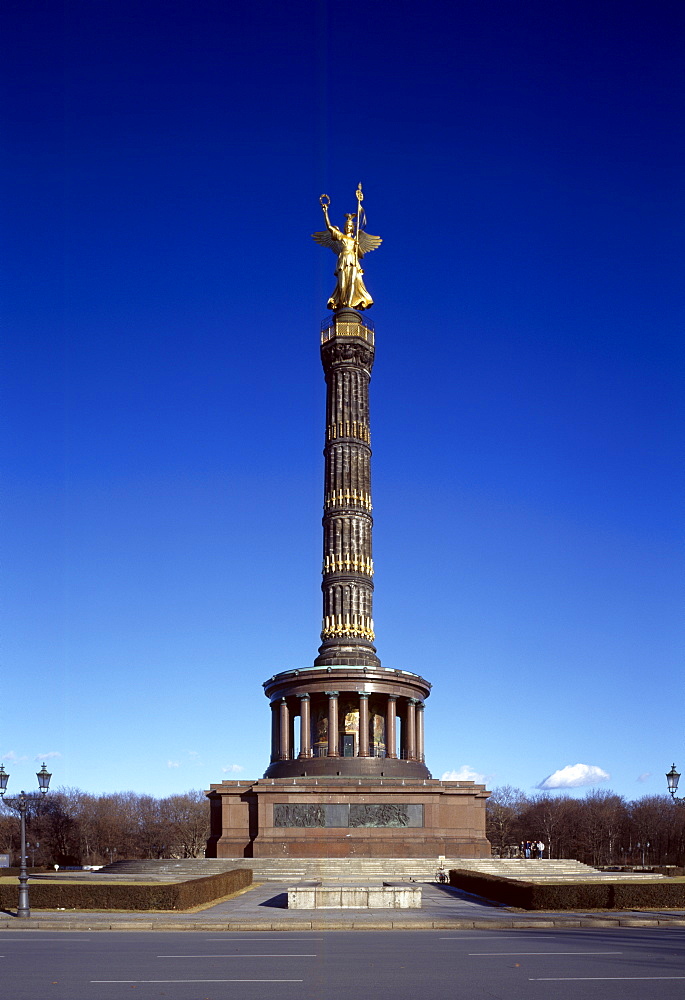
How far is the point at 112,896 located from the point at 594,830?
262 feet

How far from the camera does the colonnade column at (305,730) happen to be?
52.5m

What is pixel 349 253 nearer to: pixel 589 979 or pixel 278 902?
pixel 278 902

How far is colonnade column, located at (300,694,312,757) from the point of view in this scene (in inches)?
2067

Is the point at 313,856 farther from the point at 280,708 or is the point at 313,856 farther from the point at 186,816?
the point at 186,816

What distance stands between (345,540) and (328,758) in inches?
466

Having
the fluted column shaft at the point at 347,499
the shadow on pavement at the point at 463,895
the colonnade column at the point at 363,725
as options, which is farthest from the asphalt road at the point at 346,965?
the fluted column shaft at the point at 347,499

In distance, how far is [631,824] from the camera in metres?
104

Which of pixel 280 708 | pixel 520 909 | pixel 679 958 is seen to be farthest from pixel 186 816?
pixel 679 958

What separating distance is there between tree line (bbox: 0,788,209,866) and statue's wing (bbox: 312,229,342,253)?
176 ft

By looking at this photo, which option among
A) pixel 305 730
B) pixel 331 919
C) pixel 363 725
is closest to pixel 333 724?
pixel 363 725

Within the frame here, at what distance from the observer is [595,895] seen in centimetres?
2731

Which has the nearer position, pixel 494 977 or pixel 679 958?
pixel 494 977

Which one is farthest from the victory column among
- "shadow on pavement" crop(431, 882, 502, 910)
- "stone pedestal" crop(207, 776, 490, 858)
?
"shadow on pavement" crop(431, 882, 502, 910)

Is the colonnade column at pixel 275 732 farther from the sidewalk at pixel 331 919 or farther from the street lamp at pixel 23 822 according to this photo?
the sidewalk at pixel 331 919
